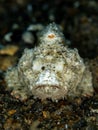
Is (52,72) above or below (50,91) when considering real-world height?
above

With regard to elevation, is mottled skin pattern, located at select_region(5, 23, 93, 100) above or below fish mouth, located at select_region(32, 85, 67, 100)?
above

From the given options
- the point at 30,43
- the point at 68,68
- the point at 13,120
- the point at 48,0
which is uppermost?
the point at 48,0

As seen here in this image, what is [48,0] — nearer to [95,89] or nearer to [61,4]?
[61,4]

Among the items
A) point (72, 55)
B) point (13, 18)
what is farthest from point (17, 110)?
point (13, 18)

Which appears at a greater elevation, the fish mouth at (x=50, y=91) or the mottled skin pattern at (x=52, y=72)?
the mottled skin pattern at (x=52, y=72)
